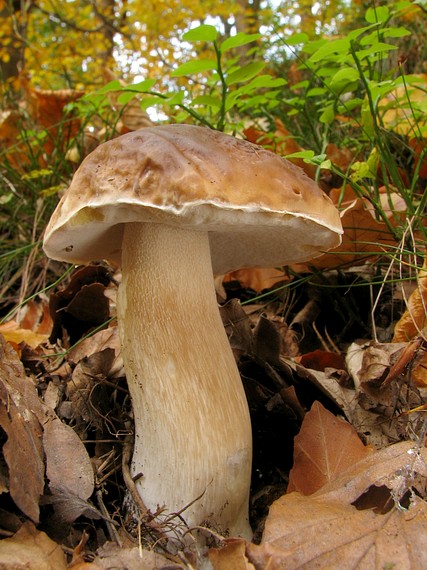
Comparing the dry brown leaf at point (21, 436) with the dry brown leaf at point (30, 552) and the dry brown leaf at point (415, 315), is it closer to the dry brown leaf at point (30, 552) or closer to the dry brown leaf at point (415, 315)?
the dry brown leaf at point (30, 552)

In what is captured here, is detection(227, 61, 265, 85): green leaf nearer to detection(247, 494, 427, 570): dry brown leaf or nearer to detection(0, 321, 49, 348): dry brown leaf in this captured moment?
detection(0, 321, 49, 348): dry brown leaf

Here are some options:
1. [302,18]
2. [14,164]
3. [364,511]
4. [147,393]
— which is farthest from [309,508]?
[302,18]

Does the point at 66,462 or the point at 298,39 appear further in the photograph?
the point at 298,39

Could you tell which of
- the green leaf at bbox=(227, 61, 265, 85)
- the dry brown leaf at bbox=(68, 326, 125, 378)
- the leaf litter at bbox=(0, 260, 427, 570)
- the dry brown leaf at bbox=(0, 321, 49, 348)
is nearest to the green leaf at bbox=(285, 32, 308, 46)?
the green leaf at bbox=(227, 61, 265, 85)

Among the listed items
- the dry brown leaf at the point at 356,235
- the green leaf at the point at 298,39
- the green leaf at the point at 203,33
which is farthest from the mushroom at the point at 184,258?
the green leaf at the point at 298,39

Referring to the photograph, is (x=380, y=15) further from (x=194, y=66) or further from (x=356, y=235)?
(x=356, y=235)

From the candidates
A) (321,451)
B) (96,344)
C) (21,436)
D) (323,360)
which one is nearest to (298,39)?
(323,360)
